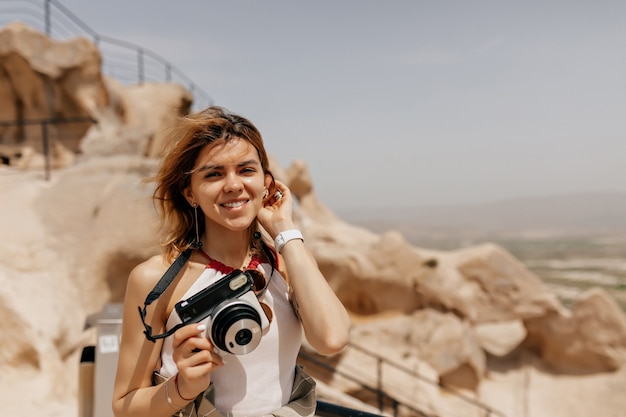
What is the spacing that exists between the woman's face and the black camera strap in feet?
0.48

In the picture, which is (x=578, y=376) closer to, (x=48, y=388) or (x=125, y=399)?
(x=48, y=388)

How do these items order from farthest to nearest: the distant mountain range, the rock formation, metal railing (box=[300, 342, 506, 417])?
the distant mountain range → the rock formation → metal railing (box=[300, 342, 506, 417])

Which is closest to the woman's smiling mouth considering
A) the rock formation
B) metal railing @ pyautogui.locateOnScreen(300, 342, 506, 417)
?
metal railing @ pyautogui.locateOnScreen(300, 342, 506, 417)

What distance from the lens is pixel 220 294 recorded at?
1.39 metres

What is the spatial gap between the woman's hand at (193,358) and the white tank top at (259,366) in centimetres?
12

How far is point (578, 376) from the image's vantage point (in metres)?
12.8

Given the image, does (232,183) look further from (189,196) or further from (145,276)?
(145,276)

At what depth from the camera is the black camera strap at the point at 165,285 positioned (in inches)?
55.8

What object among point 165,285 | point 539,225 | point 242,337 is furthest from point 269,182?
point 539,225

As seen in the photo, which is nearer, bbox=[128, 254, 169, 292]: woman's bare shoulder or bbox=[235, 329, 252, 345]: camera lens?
bbox=[235, 329, 252, 345]: camera lens

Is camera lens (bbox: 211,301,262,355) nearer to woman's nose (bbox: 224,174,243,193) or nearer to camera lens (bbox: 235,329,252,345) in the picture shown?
camera lens (bbox: 235,329,252,345)

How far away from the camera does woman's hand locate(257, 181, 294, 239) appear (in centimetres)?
168

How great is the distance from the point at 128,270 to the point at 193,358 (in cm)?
606

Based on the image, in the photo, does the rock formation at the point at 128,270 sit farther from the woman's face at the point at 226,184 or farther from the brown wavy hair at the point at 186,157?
the woman's face at the point at 226,184
